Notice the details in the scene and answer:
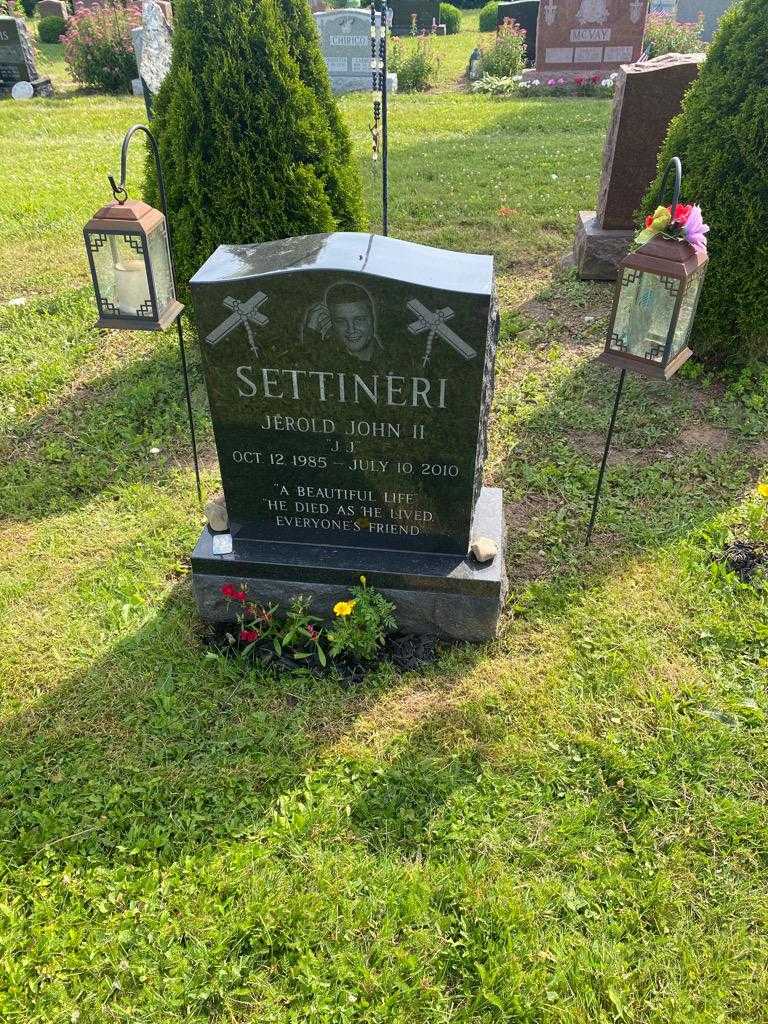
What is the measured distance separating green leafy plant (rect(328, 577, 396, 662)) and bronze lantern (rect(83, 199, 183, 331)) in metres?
1.65

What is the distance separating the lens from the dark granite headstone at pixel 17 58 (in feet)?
53.4

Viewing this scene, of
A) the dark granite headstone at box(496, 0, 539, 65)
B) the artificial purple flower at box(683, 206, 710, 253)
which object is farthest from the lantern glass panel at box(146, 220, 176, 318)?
the dark granite headstone at box(496, 0, 539, 65)

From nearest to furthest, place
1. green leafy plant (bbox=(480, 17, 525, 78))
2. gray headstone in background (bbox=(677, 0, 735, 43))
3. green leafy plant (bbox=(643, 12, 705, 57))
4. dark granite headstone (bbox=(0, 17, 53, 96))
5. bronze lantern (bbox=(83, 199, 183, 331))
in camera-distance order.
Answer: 1. bronze lantern (bbox=(83, 199, 183, 331))
2. green leafy plant (bbox=(643, 12, 705, 57))
3. dark granite headstone (bbox=(0, 17, 53, 96))
4. green leafy plant (bbox=(480, 17, 525, 78))
5. gray headstone in background (bbox=(677, 0, 735, 43))

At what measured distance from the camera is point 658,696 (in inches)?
141

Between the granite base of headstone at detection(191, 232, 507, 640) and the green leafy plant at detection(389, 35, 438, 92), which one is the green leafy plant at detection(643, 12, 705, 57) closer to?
the green leafy plant at detection(389, 35, 438, 92)

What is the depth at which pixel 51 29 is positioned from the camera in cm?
2309

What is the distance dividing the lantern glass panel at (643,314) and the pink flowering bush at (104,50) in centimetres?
1683

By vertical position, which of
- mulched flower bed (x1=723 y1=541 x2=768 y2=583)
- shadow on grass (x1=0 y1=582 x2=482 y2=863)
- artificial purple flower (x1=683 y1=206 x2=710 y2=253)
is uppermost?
artificial purple flower (x1=683 y1=206 x2=710 y2=253)

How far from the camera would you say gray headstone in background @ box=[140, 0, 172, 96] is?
840 centimetres

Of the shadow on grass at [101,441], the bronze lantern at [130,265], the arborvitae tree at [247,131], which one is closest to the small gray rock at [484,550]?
the bronze lantern at [130,265]

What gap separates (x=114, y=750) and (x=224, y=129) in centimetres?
397

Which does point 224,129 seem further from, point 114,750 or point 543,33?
point 543,33

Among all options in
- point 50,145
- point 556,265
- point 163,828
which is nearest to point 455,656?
point 163,828

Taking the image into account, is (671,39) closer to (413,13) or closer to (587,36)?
(587,36)
